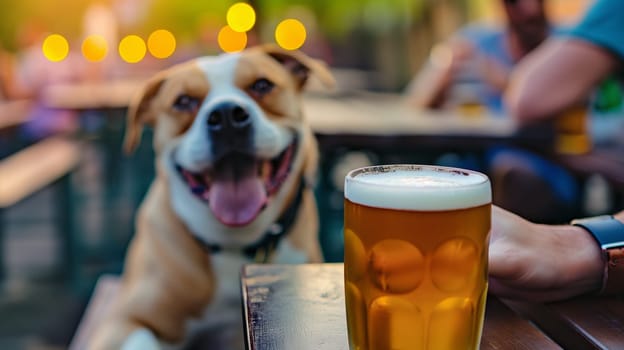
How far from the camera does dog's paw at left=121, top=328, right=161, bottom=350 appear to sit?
187 cm

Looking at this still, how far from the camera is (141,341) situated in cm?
188

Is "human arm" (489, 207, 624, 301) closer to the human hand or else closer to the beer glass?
the human hand

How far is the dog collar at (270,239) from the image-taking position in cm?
198

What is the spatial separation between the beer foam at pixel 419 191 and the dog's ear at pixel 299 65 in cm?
127

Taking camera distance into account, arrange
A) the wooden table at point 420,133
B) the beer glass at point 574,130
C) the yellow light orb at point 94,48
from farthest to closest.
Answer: the yellow light orb at point 94,48 → the wooden table at point 420,133 → the beer glass at point 574,130

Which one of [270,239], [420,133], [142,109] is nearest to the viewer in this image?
[270,239]

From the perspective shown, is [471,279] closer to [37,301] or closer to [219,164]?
[219,164]

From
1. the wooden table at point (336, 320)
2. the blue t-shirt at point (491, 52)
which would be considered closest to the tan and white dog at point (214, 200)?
the wooden table at point (336, 320)

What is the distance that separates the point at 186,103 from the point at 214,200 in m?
0.30

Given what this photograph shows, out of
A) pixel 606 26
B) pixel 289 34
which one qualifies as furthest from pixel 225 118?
pixel 289 34

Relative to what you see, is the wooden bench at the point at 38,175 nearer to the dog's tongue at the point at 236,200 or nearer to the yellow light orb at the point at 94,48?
the yellow light orb at the point at 94,48

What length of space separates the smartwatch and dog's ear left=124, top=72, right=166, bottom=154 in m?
1.32

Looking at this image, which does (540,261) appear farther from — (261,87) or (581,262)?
(261,87)

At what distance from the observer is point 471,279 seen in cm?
84
